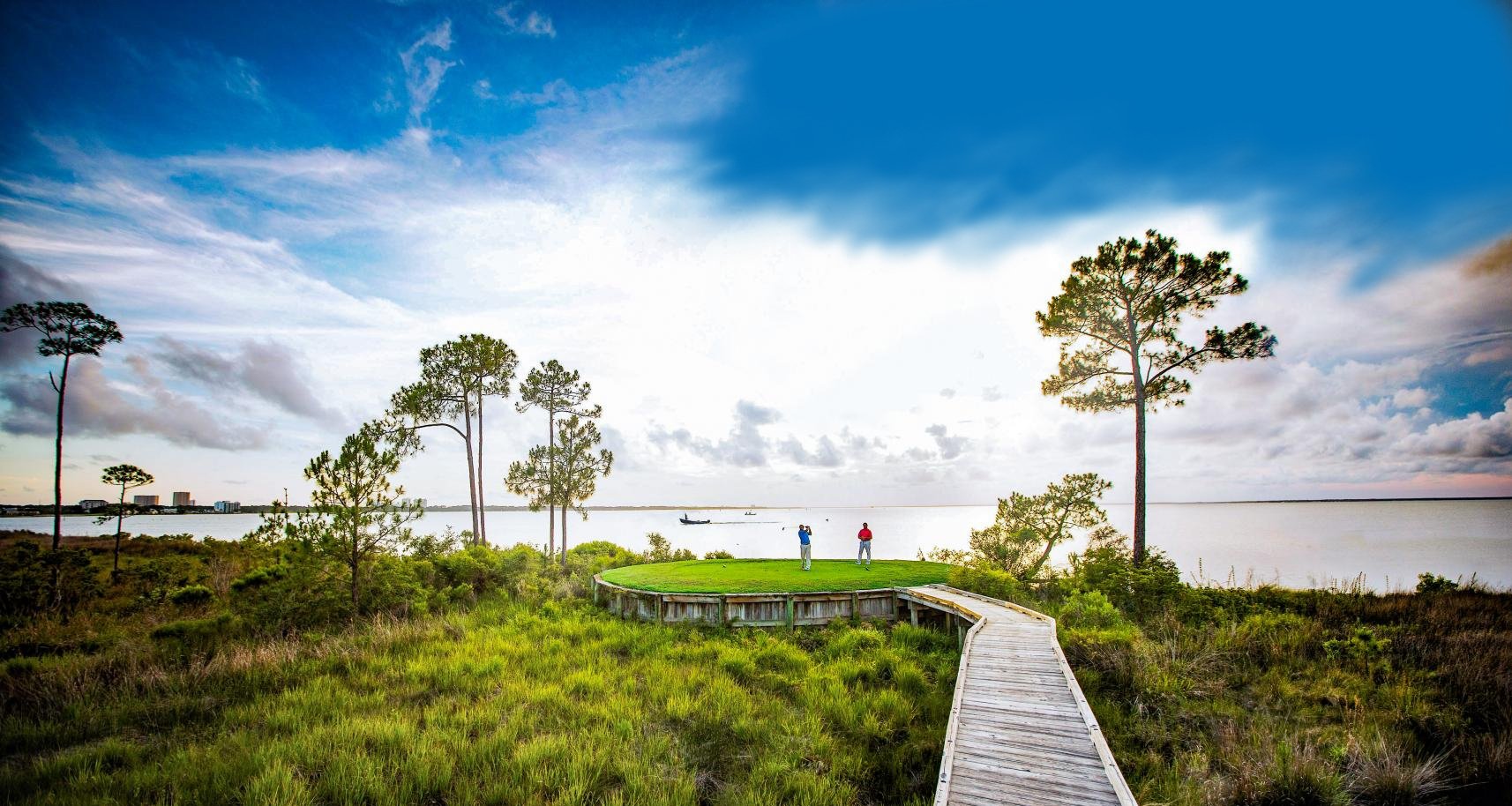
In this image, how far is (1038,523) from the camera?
1925cm

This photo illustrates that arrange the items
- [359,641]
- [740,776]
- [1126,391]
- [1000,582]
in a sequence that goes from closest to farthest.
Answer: [740,776] < [359,641] < [1000,582] < [1126,391]

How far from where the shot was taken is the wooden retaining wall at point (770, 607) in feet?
49.7

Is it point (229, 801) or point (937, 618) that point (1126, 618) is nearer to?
point (937, 618)

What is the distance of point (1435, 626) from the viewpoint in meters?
13.6

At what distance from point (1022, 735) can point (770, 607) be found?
879 cm

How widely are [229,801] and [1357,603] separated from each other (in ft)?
84.5

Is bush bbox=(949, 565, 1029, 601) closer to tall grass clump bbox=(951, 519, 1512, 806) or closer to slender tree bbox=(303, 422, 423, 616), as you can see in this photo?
tall grass clump bbox=(951, 519, 1512, 806)

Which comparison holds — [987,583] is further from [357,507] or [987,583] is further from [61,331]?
[61,331]

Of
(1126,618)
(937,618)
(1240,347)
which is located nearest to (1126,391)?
(1240,347)

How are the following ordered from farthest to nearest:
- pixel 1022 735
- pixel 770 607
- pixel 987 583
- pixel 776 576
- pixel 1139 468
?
pixel 776 576
pixel 1139 468
pixel 987 583
pixel 770 607
pixel 1022 735

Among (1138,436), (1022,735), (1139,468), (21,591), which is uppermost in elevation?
(1138,436)

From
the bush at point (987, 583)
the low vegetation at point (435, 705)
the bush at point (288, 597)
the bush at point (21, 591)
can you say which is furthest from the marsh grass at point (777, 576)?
the bush at point (21, 591)

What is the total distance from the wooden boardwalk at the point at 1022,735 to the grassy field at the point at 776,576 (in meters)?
5.99

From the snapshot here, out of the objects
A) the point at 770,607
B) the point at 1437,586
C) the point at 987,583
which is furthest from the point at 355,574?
the point at 1437,586
